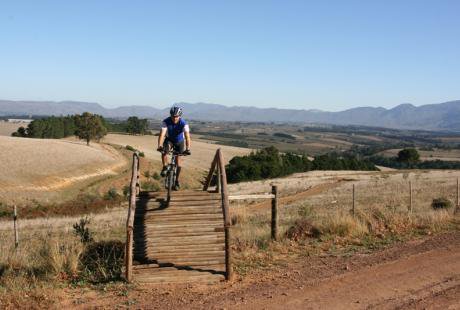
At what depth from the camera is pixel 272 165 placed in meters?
72.6

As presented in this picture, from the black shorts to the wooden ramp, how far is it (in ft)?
3.72

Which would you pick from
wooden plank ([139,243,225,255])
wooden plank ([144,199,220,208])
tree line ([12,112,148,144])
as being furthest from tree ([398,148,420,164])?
wooden plank ([139,243,225,255])

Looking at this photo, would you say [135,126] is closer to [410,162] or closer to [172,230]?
[410,162]

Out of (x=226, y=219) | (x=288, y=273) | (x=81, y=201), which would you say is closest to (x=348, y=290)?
(x=288, y=273)

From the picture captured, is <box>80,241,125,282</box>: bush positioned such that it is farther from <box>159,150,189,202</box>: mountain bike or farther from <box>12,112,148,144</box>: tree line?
<box>12,112,148,144</box>: tree line

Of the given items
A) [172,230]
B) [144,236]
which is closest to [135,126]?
[172,230]

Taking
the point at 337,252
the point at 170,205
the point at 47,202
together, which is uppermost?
the point at 170,205

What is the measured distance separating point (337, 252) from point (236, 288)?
3.72 m

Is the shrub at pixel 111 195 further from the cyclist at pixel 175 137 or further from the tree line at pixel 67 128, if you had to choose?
the tree line at pixel 67 128

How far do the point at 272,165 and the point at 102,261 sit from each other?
62.4 metres

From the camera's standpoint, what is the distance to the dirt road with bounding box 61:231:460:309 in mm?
8648

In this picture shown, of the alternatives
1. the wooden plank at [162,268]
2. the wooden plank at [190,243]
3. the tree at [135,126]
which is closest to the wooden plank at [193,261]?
the wooden plank at [162,268]

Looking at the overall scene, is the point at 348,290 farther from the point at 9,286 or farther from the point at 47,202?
the point at 47,202

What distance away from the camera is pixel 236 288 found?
9492 mm
